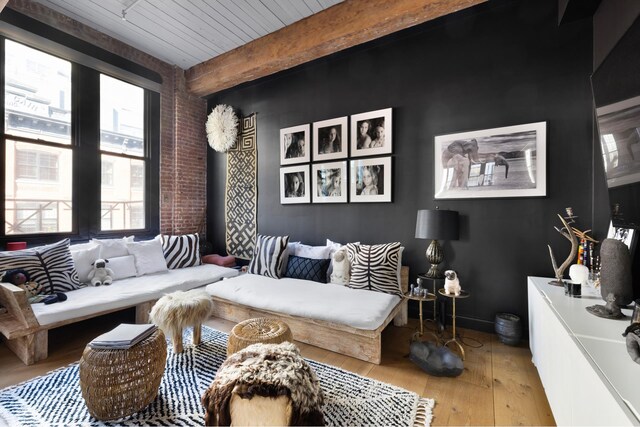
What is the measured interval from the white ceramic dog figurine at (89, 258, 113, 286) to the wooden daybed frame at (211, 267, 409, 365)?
1.44 meters

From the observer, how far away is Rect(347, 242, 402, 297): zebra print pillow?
2.78 metres

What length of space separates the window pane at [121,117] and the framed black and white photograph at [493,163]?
163 inches

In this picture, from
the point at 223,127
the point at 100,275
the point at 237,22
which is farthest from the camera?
the point at 223,127

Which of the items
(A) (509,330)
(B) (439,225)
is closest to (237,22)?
(B) (439,225)

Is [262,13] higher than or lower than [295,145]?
higher

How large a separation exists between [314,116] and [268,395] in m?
3.29

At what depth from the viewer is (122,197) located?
12.8 feet

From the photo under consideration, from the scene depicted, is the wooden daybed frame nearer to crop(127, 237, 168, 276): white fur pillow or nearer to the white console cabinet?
the white console cabinet

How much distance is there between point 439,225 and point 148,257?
11.5 feet

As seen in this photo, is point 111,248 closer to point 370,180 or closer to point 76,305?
point 76,305

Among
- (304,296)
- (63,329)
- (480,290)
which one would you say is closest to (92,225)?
(63,329)

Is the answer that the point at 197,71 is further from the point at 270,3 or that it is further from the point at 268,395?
the point at 268,395

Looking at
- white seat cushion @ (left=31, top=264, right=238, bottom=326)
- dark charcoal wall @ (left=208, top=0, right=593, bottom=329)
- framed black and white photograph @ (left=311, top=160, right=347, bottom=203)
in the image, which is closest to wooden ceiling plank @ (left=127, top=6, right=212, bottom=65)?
dark charcoal wall @ (left=208, top=0, right=593, bottom=329)

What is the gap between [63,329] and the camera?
279 cm
